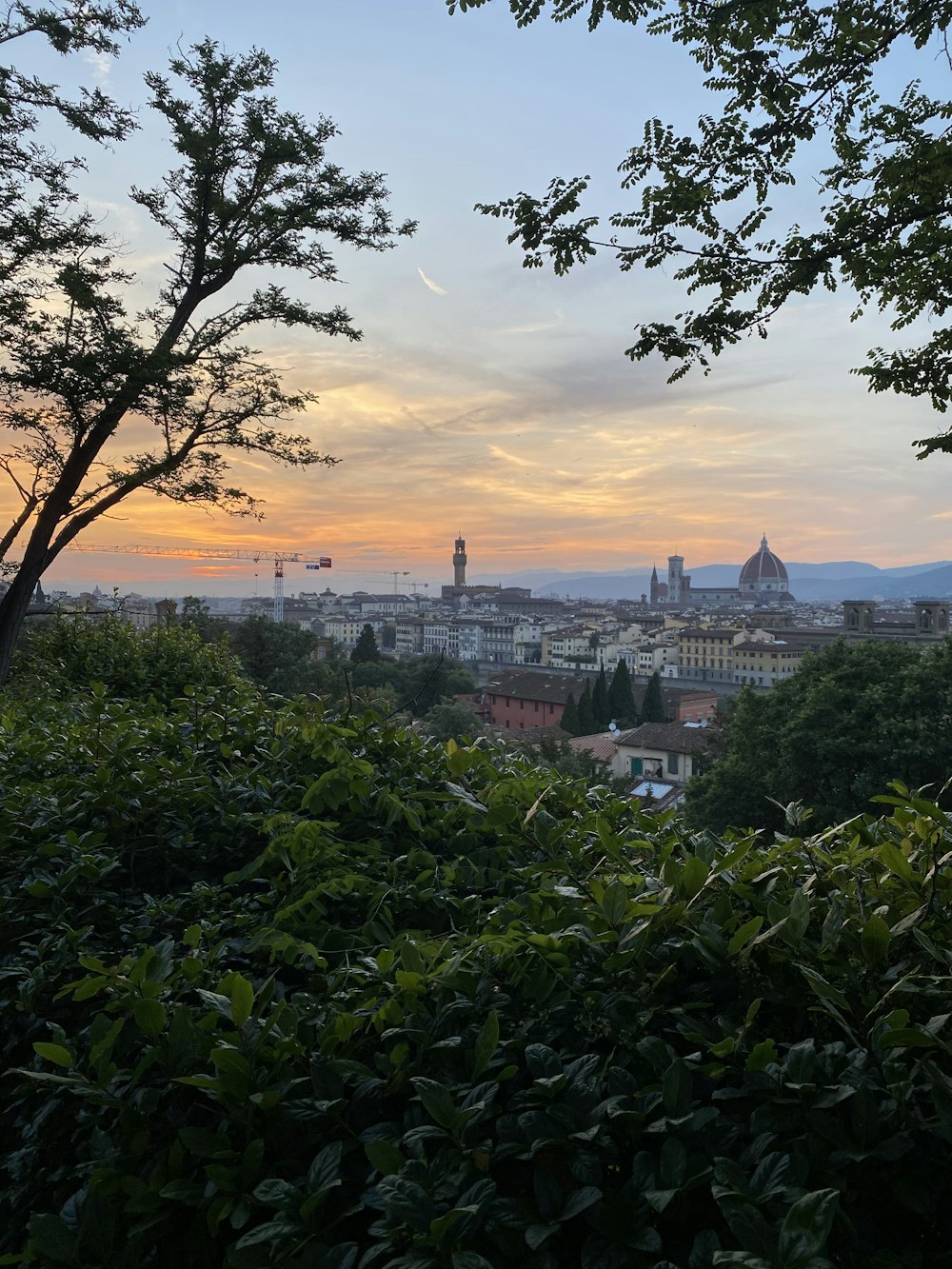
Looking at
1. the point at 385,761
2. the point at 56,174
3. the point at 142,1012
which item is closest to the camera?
the point at 142,1012

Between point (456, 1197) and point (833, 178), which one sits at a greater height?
point (833, 178)

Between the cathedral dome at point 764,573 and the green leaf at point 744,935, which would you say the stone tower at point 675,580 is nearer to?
Result: the cathedral dome at point 764,573

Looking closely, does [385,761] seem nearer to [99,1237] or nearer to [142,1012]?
[142,1012]

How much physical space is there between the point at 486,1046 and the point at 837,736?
55.0 feet

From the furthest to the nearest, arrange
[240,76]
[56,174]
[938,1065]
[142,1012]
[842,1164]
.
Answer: [240,76] → [56,174] → [142,1012] → [938,1065] → [842,1164]

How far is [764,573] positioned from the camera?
134250 mm

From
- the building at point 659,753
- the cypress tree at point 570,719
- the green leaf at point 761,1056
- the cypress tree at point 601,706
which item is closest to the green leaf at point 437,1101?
the green leaf at point 761,1056

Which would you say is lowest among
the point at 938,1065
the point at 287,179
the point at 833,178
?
the point at 938,1065

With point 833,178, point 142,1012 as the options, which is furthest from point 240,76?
point 142,1012

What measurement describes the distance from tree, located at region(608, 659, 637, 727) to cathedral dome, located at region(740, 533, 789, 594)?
9752cm

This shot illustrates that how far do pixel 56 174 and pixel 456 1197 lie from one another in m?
10.3

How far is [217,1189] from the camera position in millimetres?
1090

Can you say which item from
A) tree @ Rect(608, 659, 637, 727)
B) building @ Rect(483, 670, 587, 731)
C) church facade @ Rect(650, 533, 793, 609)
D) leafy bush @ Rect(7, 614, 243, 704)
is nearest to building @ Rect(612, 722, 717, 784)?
tree @ Rect(608, 659, 637, 727)

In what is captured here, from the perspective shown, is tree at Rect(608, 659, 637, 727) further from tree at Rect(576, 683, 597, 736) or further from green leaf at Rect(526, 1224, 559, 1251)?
green leaf at Rect(526, 1224, 559, 1251)
